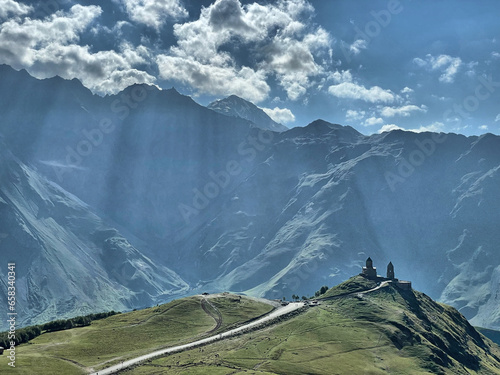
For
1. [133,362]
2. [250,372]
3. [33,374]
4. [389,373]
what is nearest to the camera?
[33,374]

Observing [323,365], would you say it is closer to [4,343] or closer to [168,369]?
[168,369]

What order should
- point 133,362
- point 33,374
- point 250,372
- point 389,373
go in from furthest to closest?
point 389,373, point 133,362, point 250,372, point 33,374

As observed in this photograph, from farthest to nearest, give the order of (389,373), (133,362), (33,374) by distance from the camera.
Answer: (389,373), (133,362), (33,374)

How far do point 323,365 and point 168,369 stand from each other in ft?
186

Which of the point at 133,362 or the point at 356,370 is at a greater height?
the point at 356,370

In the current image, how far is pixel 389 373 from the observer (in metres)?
197

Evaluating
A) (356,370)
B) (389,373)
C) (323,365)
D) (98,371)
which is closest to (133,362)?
(98,371)

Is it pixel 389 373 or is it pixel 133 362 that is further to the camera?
pixel 389 373

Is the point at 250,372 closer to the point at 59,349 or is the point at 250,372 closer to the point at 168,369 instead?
the point at 168,369

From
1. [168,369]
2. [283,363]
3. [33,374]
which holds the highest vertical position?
[283,363]

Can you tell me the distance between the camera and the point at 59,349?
19325 cm

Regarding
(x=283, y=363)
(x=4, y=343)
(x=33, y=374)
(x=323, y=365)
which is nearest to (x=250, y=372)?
(x=283, y=363)

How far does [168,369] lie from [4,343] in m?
65.3

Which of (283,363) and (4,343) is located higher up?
(283,363)
